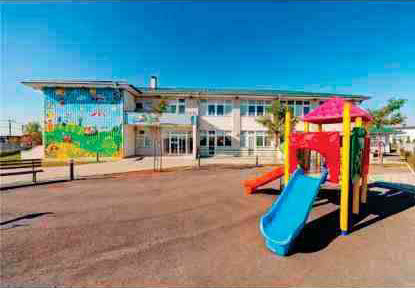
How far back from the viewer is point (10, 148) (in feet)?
94.7

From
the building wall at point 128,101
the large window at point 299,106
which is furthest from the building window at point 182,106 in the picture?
the large window at point 299,106

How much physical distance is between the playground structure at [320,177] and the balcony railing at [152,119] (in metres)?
15.2

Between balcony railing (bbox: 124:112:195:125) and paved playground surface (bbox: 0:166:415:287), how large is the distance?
13.2 m

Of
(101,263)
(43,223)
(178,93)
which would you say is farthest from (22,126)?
(101,263)

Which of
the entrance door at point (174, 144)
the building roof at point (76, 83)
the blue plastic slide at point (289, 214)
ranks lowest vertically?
the blue plastic slide at point (289, 214)

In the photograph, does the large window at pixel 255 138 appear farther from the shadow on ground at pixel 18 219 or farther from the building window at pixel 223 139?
the shadow on ground at pixel 18 219

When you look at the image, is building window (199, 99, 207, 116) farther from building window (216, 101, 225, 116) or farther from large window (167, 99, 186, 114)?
large window (167, 99, 186, 114)

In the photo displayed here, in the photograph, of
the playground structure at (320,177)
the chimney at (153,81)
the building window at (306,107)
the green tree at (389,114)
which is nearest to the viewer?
the playground structure at (320,177)

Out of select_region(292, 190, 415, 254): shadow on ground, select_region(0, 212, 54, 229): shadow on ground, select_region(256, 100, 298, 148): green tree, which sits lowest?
select_region(0, 212, 54, 229): shadow on ground

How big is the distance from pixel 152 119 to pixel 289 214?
17.5m

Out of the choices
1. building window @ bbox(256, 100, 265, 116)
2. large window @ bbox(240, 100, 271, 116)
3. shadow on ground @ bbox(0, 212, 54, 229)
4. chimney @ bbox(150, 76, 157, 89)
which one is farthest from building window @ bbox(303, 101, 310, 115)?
shadow on ground @ bbox(0, 212, 54, 229)

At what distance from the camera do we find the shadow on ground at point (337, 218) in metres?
3.73

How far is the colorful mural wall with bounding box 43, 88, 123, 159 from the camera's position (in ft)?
60.2

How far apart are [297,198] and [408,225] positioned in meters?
2.97
